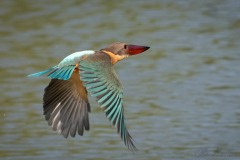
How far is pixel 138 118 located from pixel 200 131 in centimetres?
73

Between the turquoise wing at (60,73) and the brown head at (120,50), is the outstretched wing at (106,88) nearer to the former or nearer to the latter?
the turquoise wing at (60,73)

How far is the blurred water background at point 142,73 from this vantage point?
7.14 metres

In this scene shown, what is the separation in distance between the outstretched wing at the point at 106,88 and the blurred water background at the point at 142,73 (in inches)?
53.7

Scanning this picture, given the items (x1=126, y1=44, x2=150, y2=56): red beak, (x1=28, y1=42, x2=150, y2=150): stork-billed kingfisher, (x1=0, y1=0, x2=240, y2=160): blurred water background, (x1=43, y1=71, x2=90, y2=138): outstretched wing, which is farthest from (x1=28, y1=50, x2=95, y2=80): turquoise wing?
(x1=0, y1=0, x2=240, y2=160): blurred water background

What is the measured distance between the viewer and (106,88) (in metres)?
5.45

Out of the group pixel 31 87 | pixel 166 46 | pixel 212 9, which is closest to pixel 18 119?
pixel 31 87

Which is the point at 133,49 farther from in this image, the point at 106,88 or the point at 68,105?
the point at 106,88

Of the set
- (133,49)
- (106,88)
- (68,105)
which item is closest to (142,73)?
(133,49)

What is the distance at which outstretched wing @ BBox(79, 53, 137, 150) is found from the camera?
5.24 metres

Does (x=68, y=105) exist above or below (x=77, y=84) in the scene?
below

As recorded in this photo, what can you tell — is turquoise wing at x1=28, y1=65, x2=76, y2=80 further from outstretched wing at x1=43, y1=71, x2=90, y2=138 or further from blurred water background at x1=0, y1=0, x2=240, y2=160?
blurred water background at x1=0, y1=0, x2=240, y2=160

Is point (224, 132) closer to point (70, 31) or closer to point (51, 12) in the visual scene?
point (70, 31)

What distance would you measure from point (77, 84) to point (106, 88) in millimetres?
777

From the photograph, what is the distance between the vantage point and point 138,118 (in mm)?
7781
